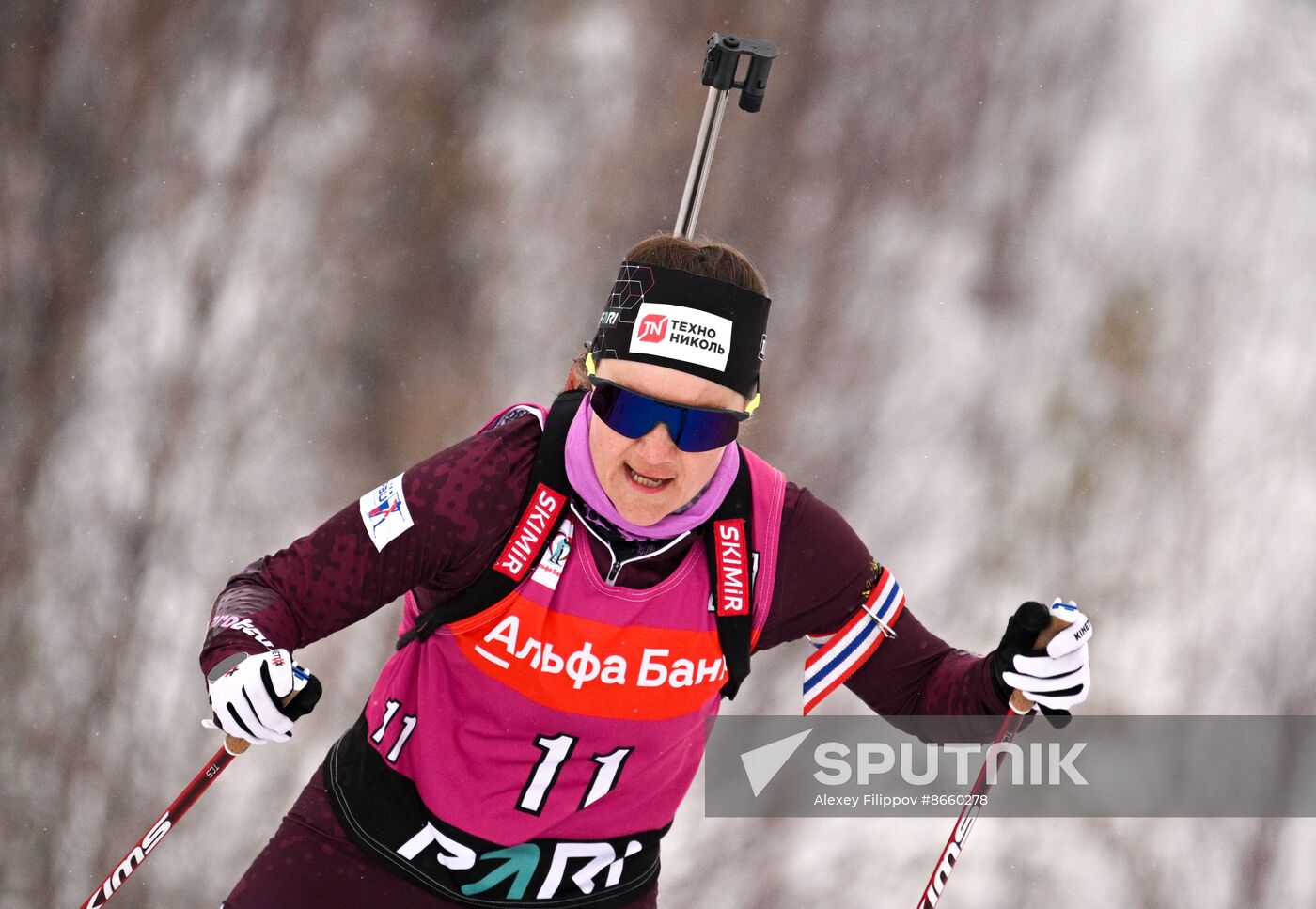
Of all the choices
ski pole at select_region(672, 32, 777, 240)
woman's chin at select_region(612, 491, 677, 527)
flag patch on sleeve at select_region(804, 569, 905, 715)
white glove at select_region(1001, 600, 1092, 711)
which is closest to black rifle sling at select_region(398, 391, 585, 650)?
woman's chin at select_region(612, 491, 677, 527)

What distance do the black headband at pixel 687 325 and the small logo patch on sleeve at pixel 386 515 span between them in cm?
44

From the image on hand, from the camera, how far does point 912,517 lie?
5113mm

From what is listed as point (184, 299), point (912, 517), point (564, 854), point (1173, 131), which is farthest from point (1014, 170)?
point (564, 854)

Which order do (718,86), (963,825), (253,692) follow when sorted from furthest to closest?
(718,86) < (963,825) < (253,692)

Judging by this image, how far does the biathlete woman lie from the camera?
2.40m

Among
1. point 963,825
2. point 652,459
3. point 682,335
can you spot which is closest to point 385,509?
point 652,459

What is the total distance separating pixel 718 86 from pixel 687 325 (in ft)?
3.06

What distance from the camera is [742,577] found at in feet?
8.21

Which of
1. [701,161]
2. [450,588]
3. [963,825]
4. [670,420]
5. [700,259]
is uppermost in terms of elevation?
[701,161]

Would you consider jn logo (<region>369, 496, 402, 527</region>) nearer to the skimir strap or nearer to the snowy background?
the skimir strap

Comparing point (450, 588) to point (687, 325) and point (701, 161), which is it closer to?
point (687, 325)

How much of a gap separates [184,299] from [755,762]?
277 centimetres

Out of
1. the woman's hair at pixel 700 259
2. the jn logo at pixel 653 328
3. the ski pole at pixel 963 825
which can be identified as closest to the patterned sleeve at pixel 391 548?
the jn logo at pixel 653 328

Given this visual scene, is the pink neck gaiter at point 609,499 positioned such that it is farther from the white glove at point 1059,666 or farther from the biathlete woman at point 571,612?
the white glove at point 1059,666
